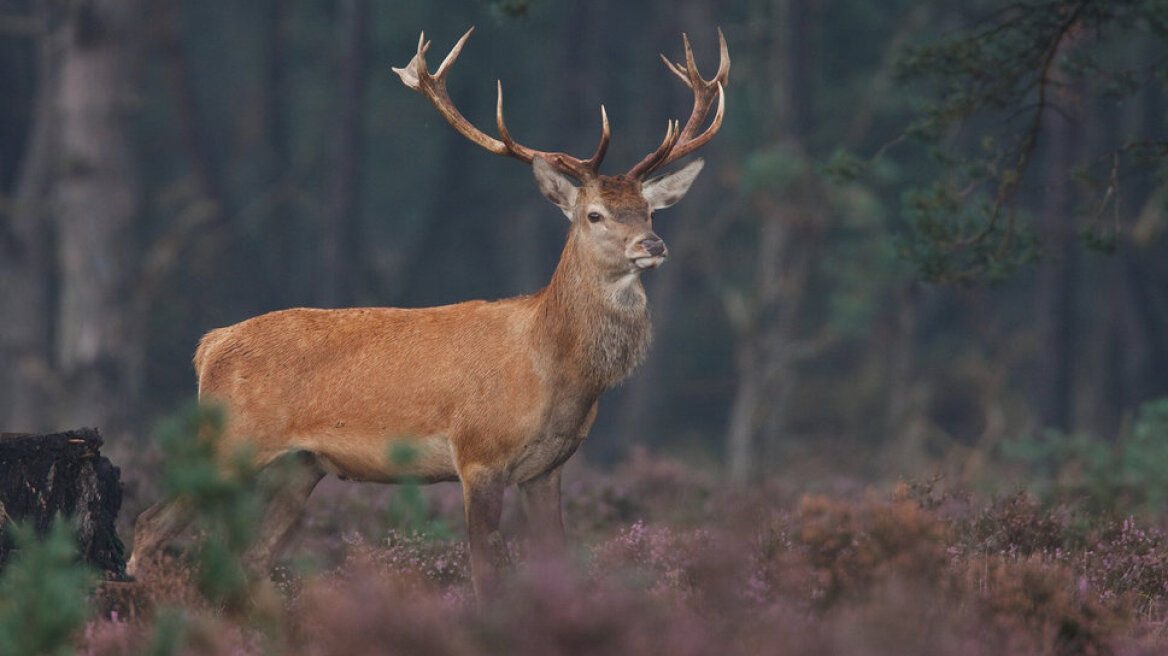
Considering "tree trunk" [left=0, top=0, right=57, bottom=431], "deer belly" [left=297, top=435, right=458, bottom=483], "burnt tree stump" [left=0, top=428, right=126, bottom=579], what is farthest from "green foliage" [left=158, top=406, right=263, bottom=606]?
"tree trunk" [left=0, top=0, right=57, bottom=431]

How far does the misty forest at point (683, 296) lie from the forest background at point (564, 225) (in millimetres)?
88

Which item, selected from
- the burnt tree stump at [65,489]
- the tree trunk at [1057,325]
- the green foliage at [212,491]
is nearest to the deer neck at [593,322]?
the burnt tree stump at [65,489]

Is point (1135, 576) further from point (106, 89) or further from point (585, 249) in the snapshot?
point (106, 89)

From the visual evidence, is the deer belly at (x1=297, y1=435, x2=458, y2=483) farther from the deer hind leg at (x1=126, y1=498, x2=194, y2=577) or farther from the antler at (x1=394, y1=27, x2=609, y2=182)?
the antler at (x1=394, y1=27, x2=609, y2=182)

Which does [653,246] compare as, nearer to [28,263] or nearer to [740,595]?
[740,595]

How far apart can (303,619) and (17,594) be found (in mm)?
1535

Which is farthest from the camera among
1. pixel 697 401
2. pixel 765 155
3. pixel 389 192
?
pixel 389 192

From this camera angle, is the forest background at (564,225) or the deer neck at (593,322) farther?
the forest background at (564,225)

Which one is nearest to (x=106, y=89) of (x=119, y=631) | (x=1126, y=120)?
(x=119, y=631)

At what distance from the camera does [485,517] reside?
7352 mm

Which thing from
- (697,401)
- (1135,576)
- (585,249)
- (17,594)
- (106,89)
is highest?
(106,89)

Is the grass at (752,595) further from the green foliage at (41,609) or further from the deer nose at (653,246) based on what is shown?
the deer nose at (653,246)

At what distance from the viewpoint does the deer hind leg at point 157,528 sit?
7586 mm

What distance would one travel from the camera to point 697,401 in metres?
30.3
